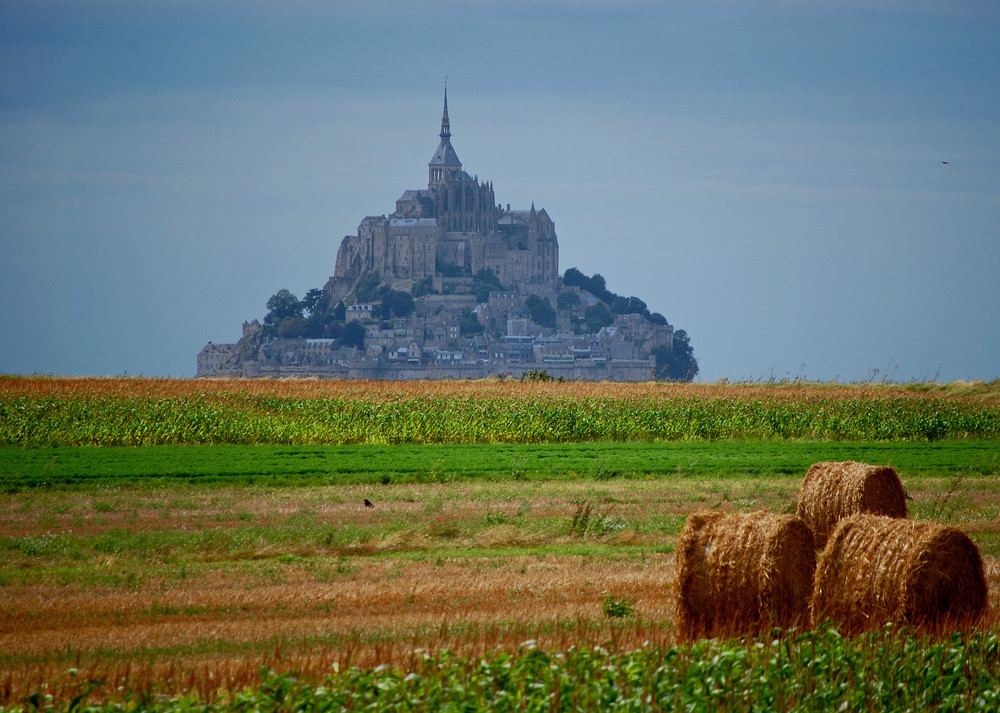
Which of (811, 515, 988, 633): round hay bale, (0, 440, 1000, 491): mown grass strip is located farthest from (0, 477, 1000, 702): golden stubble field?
(0, 440, 1000, 491): mown grass strip

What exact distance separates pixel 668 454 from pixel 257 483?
10.3 m

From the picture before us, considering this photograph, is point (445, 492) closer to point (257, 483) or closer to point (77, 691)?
point (257, 483)

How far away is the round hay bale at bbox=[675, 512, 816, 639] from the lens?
982 cm

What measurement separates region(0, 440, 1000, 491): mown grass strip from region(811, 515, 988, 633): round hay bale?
14.4 metres

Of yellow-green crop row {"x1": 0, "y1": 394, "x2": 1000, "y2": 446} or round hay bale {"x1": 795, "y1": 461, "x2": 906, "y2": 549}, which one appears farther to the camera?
yellow-green crop row {"x1": 0, "y1": 394, "x2": 1000, "y2": 446}

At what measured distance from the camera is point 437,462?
2581 centimetres

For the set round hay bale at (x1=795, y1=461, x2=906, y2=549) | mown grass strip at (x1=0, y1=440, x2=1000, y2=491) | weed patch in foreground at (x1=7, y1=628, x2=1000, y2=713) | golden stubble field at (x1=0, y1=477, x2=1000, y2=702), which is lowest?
golden stubble field at (x1=0, y1=477, x2=1000, y2=702)

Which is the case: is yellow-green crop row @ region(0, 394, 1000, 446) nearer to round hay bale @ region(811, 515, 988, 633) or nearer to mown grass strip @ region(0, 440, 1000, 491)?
mown grass strip @ region(0, 440, 1000, 491)

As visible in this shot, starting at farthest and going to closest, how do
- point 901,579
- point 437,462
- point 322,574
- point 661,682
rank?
point 437,462 → point 322,574 → point 901,579 → point 661,682

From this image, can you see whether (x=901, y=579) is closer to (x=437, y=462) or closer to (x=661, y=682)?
(x=661, y=682)

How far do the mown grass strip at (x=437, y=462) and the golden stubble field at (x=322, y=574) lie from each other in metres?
1.63

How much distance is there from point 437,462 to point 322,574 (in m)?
12.2

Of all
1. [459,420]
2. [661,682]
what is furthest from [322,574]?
[459,420]

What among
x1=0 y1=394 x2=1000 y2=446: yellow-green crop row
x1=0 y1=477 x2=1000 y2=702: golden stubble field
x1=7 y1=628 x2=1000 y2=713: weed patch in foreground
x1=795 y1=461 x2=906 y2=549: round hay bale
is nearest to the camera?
x1=7 y1=628 x2=1000 y2=713: weed patch in foreground
